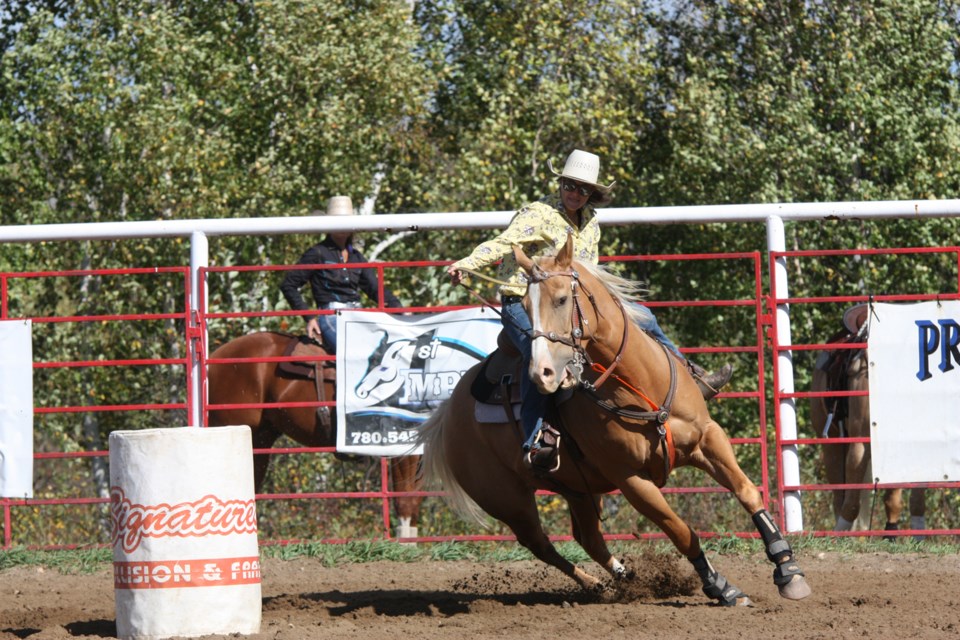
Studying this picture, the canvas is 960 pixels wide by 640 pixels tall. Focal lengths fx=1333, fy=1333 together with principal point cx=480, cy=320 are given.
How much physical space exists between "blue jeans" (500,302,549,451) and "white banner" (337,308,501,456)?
1.99 m

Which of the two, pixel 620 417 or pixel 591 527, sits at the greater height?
pixel 620 417

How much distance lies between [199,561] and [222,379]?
14.6ft

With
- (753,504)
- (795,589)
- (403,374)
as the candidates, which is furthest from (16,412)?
(795,589)

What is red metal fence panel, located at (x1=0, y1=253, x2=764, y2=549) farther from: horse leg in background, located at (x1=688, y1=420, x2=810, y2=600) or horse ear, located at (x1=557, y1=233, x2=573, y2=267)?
horse ear, located at (x1=557, y1=233, x2=573, y2=267)

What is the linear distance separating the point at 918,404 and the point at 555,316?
3343 millimetres

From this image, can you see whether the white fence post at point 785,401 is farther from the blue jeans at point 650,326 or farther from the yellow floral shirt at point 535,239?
the yellow floral shirt at point 535,239

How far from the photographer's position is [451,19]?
61.6 ft

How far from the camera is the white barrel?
5.68 metres

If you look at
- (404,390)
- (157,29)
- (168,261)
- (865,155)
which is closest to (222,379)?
(404,390)

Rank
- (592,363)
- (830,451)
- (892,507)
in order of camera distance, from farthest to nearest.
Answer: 1. (830,451)
2. (892,507)
3. (592,363)

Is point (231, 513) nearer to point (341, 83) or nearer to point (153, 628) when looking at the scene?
point (153, 628)

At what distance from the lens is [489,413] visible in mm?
7004

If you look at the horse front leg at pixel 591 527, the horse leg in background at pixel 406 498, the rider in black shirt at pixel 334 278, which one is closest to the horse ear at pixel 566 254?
the horse front leg at pixel 591 527

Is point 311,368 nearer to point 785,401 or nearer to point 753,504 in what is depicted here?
point 785,401
